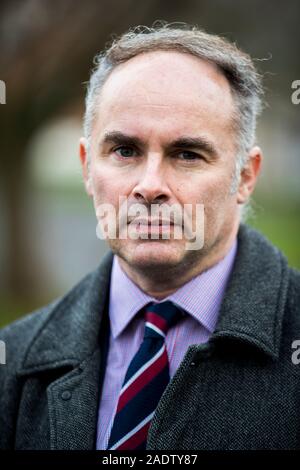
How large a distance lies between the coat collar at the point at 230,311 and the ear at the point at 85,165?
1.30ft

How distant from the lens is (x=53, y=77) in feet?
24.3

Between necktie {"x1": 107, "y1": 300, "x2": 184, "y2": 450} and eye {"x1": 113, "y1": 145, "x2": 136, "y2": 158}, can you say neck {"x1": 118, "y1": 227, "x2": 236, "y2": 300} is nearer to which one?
necktie {"x1": 107, "y1": 300, "x2": 184, "y2": 450}

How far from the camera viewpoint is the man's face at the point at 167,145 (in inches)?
101

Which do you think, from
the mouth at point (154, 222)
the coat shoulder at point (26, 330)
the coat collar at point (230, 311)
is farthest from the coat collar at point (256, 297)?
the coat shoulder at point (26, 330)

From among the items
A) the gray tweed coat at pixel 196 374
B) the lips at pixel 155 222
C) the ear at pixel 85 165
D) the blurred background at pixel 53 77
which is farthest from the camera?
the blurred background at pixel 53 77

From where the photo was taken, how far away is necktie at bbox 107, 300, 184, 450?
2514 millimetres

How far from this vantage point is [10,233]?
8.91 meters

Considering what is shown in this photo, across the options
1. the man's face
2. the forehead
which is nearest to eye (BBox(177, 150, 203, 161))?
the man's face

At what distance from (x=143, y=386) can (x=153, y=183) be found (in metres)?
0.89

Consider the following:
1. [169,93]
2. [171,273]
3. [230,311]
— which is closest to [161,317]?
[171,273]

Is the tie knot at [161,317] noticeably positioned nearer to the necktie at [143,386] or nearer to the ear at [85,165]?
the necktie at [143,386]

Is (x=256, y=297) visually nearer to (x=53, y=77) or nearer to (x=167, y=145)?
(x=167, y=145)

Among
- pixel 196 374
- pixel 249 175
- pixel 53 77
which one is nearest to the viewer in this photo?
pixel 196 374
